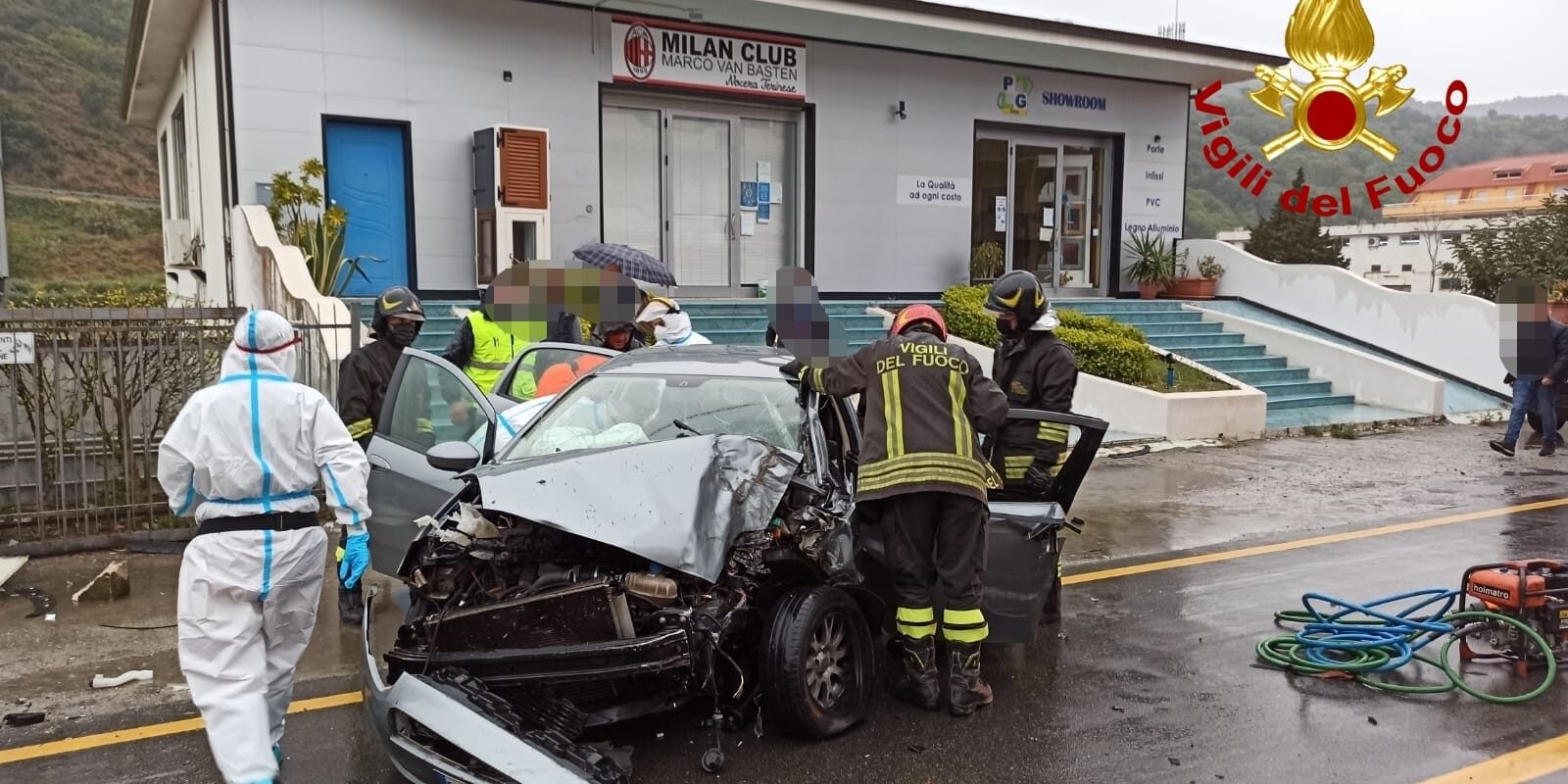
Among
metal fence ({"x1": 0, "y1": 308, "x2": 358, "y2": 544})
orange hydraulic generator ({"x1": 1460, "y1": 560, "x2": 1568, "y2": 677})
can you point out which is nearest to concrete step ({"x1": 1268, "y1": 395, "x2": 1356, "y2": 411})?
orange hydraulic generator ({"x1": 1460, "y1": 560, "x2": 1568, "y2": 677})

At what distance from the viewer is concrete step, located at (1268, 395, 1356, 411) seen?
47.9ft

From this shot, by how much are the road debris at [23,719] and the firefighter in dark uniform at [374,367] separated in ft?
5.19

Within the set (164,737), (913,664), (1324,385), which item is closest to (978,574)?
(913,664)

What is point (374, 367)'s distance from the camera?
6098mm

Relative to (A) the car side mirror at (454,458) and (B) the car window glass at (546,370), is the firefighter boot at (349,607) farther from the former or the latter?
(A) the car side mirror at (454,458)

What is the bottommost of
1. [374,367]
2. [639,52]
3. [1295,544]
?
[1295,544]

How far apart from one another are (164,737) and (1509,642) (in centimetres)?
602

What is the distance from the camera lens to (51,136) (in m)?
49.2

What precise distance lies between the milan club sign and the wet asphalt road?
420 inches

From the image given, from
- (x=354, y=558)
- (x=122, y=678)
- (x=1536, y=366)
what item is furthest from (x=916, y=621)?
(x=1536, y=366)

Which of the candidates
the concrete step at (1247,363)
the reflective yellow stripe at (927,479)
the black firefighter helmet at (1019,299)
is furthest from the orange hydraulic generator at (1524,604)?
the concrete step at (1247,363)

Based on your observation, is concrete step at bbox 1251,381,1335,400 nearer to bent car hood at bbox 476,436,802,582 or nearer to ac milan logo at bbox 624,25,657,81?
ac milan logo at bbox 624,25,657,81

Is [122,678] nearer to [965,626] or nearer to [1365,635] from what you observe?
[965,626]

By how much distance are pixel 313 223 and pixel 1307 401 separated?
506 inches
